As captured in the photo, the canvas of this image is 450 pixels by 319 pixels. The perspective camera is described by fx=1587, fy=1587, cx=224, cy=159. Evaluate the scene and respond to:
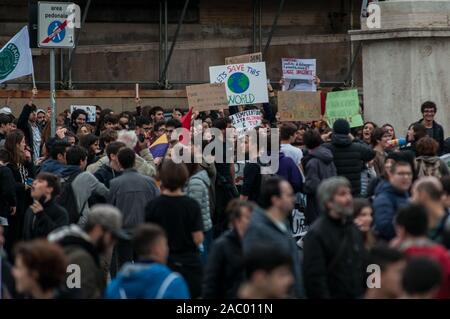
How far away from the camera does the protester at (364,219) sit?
36.6 feet

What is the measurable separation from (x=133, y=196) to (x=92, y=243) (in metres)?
4.01

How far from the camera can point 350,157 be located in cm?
1596

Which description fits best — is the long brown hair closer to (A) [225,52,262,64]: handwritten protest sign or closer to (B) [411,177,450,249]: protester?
(B) [411,177,450,249]: protester

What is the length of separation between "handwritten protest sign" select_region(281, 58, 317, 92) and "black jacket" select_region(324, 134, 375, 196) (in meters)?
7.47

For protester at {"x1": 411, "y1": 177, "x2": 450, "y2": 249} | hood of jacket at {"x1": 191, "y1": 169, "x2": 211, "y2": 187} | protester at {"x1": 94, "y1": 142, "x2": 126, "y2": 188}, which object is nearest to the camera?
protester at {"x1": 411, "y1": 177, "x2": 450, "y2": 249}

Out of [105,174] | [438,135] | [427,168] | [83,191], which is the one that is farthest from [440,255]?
[438,135]

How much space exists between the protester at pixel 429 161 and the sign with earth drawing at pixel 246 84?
20.4 feet

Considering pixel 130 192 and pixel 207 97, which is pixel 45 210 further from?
pixel 207 97

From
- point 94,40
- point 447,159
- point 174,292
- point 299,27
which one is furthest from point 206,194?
point 299,27

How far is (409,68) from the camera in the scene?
69.9 ft

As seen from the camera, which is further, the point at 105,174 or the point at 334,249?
the point at 105,174

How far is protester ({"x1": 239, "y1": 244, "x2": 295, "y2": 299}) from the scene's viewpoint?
28.2ft

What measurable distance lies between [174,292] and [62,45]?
31.2 ft

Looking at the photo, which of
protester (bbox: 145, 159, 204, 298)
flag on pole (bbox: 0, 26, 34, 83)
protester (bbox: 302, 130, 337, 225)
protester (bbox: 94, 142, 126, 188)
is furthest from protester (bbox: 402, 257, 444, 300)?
flag on pole (bbox: 0, 26, 34, 83)
